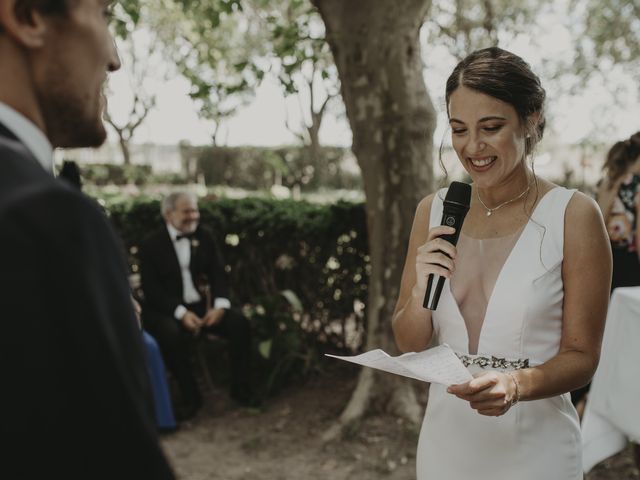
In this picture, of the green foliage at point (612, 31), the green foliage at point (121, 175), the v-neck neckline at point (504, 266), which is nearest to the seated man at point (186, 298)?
the v-neck neckline at point (504, 266)

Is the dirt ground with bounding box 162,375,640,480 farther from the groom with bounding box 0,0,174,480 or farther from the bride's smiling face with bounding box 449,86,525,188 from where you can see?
the groom with bounding box 0,0,174,480

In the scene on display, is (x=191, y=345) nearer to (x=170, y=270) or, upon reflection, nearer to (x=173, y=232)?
(x=170, y=270)

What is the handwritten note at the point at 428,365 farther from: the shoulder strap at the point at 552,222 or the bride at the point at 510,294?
the shoulder strap at the point at 552,222

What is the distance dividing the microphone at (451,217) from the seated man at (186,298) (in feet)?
13.3

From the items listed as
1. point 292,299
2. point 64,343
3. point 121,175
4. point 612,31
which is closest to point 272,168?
point 121,175

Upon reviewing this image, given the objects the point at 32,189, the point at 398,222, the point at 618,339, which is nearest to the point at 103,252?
the point at 32,189

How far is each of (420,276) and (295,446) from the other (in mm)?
3326

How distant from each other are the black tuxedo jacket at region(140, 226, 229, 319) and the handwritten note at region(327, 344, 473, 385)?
4.29 m

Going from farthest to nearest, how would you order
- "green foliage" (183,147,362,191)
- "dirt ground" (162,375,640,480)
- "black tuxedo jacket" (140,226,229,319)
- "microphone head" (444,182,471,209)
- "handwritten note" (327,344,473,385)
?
1. "green foliage" (183,147,362,191)
2. "black tuxedo jacket" (140,226,229,319)
3. "dirt ground" (162,375,640,480)
4. "microphone head" (444,182,471,209)
5. "handwritten note" (327,344,473,385)

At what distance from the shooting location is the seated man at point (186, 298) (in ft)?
18.5

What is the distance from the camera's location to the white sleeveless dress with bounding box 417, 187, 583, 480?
1907 mm

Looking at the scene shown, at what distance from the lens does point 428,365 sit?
1719 mm

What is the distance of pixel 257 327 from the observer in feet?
19.8

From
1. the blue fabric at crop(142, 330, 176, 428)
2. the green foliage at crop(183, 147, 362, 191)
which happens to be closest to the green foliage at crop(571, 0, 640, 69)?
the green foliage at crop(183, 147, 362, 191)
